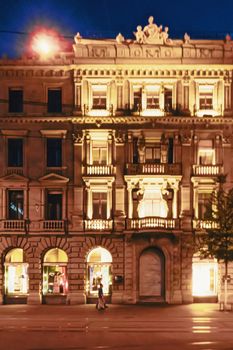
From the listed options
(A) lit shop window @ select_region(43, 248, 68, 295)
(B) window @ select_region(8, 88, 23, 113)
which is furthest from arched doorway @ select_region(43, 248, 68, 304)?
(B) window @ select_region(8, 88, 23, 113)

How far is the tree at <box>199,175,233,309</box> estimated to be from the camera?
41906mm

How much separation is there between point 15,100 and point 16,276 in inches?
479

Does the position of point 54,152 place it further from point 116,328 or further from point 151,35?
Answer: point 116,328

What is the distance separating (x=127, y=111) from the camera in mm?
46531

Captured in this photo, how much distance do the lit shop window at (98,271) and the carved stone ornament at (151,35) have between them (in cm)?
1473

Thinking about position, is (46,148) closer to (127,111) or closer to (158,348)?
(127,111)

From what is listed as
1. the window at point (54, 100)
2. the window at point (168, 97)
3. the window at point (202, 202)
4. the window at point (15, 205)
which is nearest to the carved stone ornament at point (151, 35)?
the window at point (168, 97)

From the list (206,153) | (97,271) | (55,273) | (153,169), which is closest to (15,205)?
(55,273)

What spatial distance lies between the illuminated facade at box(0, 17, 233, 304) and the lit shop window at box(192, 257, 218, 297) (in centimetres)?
7

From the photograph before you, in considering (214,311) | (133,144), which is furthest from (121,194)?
(214,311)

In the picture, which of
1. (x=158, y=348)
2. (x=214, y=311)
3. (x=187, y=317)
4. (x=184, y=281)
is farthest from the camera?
(x=184, y=281)

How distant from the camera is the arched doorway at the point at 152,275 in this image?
4591cm

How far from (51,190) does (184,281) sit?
1093 centimetres

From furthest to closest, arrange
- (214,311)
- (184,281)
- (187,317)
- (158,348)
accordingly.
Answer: (184,281), (214,311), (187,317), (158,348)
